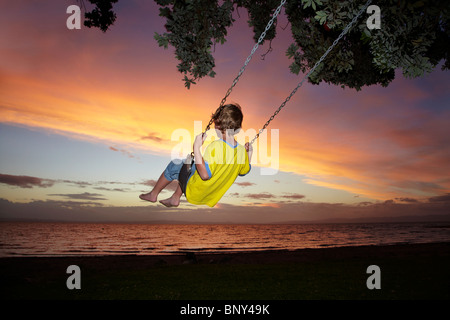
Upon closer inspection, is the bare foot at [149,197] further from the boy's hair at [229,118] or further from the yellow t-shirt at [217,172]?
the boy's hair at [229,118]

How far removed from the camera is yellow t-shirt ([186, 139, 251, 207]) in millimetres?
4031

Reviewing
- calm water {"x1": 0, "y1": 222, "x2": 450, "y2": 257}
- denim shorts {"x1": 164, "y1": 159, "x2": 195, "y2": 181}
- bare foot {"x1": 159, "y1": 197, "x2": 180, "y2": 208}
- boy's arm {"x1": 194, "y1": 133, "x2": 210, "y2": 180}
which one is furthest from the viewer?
calm water {"x1": 0, "y1": 222, "x2": 450, "y2": 257}

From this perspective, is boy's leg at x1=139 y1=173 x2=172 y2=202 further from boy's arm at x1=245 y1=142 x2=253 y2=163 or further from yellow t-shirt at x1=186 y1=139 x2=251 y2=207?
boy's arm at x1=245 y1=142 x2=253 y2=163

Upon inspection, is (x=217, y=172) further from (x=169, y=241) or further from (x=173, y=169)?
(x=169, y=241)

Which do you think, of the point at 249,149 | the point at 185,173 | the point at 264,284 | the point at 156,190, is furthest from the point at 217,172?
the point at 264,284

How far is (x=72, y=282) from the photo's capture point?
1551cm

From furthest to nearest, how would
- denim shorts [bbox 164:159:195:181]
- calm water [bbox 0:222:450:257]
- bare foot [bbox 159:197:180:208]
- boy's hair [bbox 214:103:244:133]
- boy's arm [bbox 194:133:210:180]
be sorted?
calm water [bbox 0:222:450:257] < bare foot [bbox 159:197:180:208] < denim shorts [bbox 164:159:195:181] < boy's hair [bbox 214:103:244:133] < boy's arm [bbox 194:133:210:180]

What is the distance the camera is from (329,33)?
18.5ft

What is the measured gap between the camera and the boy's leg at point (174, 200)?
4.60 metres

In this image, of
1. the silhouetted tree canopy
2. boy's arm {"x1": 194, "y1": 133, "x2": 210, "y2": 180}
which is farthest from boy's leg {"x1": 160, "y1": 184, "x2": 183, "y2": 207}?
the silhouetted tree canopy
